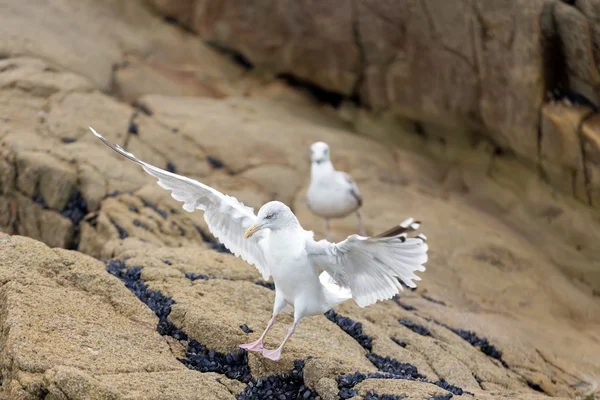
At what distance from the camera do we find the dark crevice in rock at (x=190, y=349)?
505 cm

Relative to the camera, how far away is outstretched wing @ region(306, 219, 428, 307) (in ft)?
14.8

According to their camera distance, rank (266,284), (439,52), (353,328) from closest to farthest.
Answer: (353,328)
(266,284)
(439,52)

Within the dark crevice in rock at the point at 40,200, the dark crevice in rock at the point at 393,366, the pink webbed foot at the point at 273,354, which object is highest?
the pink webbed foot at the point at 273,354

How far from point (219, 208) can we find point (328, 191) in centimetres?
289


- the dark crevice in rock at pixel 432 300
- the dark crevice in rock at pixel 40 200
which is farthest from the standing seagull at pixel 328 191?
the dark crevice in rock at pixel 40 200

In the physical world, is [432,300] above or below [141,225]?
above

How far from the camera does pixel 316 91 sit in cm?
1238

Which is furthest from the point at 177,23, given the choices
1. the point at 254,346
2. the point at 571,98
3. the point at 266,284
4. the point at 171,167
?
the point at 254,346

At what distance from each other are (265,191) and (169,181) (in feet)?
13.0

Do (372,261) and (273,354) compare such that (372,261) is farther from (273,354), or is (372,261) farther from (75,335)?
(75,335)

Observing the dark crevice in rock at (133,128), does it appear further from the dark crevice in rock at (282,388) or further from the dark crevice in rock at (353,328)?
the dark crevice in rock at (282,388)

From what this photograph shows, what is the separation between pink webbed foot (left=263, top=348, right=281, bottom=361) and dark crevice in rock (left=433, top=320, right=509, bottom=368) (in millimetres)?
2324

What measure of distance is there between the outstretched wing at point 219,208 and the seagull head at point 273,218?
1.72ft

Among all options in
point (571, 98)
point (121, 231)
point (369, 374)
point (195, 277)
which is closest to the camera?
point (369, 374)
